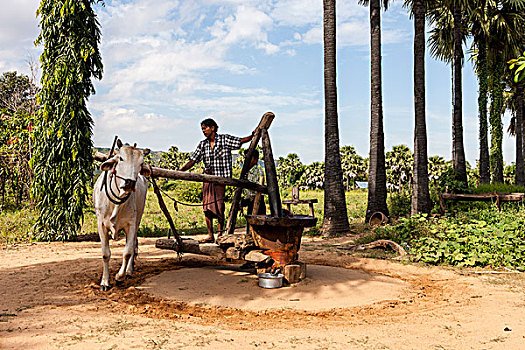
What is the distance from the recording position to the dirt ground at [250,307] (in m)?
4.05

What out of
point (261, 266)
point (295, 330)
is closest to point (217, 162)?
point (261, 266)

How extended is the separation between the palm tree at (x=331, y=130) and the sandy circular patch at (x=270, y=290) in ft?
18.0

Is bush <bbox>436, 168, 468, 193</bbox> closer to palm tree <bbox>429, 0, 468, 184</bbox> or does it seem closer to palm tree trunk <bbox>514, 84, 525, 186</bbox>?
palm tree <bbox>429, 0, 468, 184</bbox>

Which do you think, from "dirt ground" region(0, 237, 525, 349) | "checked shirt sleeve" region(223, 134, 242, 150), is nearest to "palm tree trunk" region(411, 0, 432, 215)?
"dirt ground" region(0, 237, 525, 349)

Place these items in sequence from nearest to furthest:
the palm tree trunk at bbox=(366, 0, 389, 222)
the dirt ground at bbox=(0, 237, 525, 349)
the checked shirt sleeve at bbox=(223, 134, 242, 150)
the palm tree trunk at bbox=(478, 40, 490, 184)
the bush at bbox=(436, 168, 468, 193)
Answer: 1. the dirt ground at bbox=(0, 237, 525, 349)
2. the checked shirt sleeve at bbox=(223, 134, 242, 150)
3. the palm tree trunk at bbox=(366, 0, 389, 222)
4. the bush at bbox=(436, 168, 468, 193)
5. the palm tree trunk at bbox=(478, 40, 490, 184)

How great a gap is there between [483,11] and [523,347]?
2093 cm

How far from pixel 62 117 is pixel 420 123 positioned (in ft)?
36.3

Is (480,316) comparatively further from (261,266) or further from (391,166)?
(391,166)

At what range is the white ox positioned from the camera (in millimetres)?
5656

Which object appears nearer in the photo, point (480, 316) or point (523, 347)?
point (523, 347)

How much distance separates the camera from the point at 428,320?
491cm

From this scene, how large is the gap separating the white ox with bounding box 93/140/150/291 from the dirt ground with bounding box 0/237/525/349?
477 mm

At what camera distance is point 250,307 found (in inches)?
222

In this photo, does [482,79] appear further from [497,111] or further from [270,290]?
[270,290]
